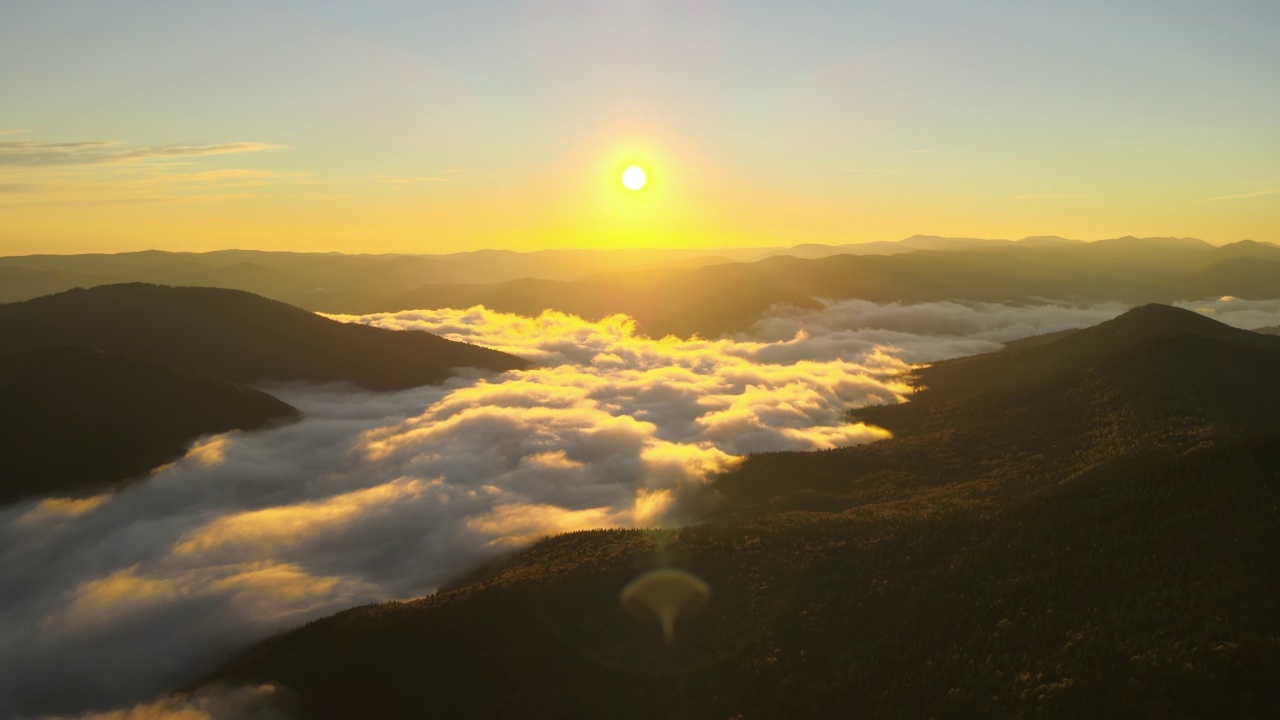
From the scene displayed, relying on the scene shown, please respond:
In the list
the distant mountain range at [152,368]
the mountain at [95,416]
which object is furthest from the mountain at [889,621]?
the distant mountain range at [152,368]

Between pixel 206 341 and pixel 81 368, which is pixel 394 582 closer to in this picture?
pixel 81 368

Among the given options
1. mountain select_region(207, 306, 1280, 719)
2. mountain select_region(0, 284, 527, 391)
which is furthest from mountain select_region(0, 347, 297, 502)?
mountain select_region(207, 306, 1280, 719)

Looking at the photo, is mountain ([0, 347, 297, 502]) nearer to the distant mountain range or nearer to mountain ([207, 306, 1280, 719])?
the distant mountain range

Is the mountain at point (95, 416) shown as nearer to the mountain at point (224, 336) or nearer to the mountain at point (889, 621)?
the mountain at point (224, 336)

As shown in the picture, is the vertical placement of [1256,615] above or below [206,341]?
below

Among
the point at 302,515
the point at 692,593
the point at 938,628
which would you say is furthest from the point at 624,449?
the point at 938,628

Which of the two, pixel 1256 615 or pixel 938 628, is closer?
pixel 1256 615
